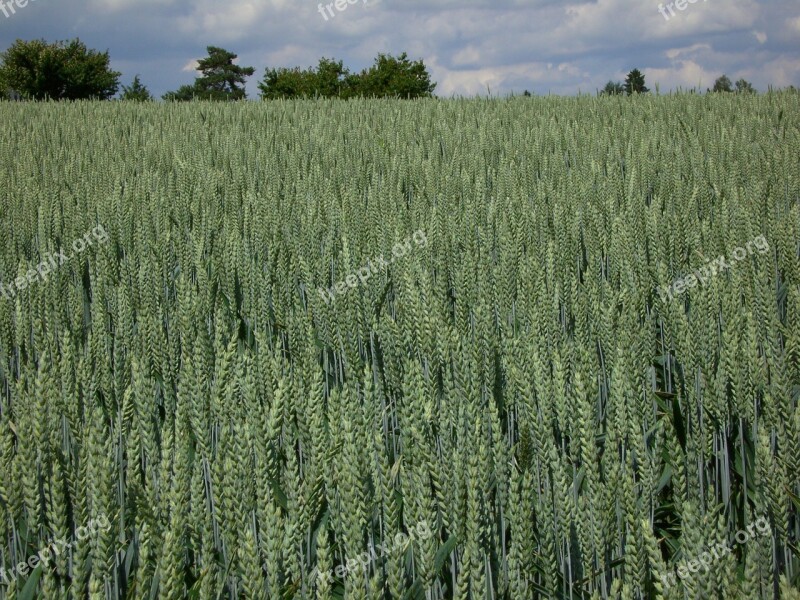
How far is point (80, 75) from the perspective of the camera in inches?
1009

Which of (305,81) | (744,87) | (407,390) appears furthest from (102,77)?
(407,390)

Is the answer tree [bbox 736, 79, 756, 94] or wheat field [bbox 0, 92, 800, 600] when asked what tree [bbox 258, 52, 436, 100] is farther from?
wheat field [bbox 0, 92, 800, 600]

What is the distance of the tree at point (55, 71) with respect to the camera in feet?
80.1

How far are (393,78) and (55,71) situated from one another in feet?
37.3

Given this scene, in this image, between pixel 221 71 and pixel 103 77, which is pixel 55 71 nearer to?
pixel 103 77

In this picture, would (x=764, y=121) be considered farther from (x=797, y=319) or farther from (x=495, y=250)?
(x=797, y=319)

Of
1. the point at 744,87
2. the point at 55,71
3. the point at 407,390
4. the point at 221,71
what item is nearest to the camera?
the point at 407,390

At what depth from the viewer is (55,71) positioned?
25.1 meters

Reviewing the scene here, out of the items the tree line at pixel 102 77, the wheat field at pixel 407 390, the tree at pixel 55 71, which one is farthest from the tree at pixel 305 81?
the wheat field at pixel 407 390

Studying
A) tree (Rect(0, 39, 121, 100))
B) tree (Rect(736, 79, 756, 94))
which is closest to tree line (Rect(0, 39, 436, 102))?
tree (Rect(0, 39, 121, 100))

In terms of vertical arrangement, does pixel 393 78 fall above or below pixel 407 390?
above

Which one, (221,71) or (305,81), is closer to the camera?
(305,81)

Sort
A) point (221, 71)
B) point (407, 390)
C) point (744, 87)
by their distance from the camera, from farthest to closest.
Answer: point (221, 71) < point (744, 87) < point (407, 390)

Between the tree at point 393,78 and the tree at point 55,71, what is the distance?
8955 millimetres
